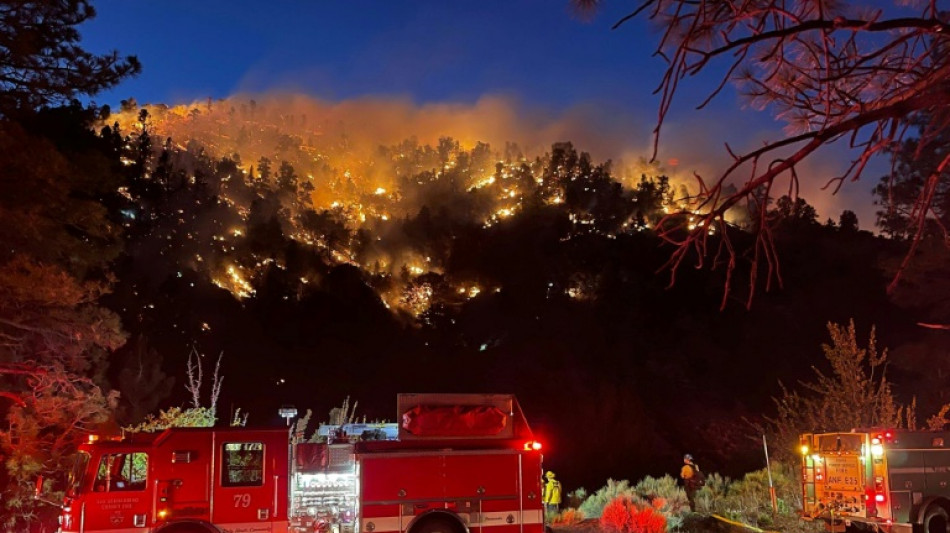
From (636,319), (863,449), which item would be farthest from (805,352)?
(863,449)

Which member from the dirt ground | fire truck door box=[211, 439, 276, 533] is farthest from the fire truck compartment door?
fire truck door box=[211, 439, 276, 533]

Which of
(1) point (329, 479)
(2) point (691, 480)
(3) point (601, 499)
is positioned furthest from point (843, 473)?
(1) point (329, 479)

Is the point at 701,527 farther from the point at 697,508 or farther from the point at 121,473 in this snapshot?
the point at 121,473

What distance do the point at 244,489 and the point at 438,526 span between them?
3.06m

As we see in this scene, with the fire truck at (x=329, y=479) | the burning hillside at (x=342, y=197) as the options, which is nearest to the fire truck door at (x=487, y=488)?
the fire truck at (x=329, y=479)

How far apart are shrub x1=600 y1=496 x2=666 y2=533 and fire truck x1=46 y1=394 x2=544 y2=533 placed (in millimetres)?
2770

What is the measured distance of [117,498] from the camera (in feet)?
34.9

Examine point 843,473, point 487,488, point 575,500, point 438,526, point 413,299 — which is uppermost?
point 413,299

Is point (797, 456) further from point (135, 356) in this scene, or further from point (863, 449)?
point (135, 356)

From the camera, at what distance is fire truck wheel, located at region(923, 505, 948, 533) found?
538 inches

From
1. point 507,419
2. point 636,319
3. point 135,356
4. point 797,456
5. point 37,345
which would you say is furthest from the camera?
point 636,319

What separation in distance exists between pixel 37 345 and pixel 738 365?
4262cm

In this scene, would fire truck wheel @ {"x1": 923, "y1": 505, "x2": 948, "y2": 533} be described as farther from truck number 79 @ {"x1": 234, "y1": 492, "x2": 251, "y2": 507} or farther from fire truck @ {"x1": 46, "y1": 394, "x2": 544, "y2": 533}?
truck number 79 @ {"x1": 234, "y1": 492, "x2": 251, "y2": 507}

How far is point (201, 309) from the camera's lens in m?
47.8
